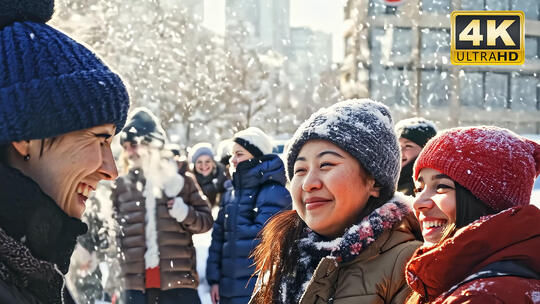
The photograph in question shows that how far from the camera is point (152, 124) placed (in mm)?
5234

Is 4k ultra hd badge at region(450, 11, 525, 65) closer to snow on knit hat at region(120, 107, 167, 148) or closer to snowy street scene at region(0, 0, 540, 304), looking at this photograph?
snowy street scene at region(0, 0, 540, 304)

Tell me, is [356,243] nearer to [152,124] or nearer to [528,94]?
[152,124]

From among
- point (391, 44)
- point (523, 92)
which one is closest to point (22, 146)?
point (391, 44)

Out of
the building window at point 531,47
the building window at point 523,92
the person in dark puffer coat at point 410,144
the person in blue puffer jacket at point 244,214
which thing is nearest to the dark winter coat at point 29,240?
the person in dark puffer coat at point 410,144

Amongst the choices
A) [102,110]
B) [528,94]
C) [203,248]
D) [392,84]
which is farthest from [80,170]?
[528,94]

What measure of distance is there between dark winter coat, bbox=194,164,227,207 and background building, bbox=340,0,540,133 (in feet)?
65.5

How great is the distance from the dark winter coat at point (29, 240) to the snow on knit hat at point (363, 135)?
3.48 feet

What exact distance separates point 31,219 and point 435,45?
104 ft

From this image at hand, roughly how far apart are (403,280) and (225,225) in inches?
123

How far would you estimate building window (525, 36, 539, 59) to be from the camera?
32906 millimetres

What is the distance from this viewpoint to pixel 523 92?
114 feet

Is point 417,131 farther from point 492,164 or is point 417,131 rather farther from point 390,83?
point 390,83

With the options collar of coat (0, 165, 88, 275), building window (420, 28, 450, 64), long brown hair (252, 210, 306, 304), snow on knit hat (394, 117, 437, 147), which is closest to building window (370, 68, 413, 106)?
building window (420, 28, 450, 64)

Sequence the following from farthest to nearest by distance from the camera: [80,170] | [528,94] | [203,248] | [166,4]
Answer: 1. [528,94]
2. [166,4]
3. [203,248]
4. [80,170]
